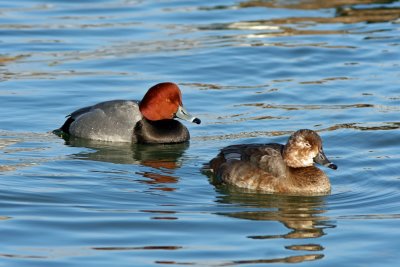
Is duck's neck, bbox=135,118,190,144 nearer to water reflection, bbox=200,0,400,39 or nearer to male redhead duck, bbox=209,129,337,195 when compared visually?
male redhead duck, bbox=209,129,337,195

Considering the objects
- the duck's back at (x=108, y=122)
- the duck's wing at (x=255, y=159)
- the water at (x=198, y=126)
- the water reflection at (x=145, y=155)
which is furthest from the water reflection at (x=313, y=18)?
the duck's wing at (x=255, y=159)

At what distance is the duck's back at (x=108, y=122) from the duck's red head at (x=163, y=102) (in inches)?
6.5

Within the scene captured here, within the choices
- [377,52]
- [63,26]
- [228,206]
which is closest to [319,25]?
[377,52]

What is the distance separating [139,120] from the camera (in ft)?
46.0

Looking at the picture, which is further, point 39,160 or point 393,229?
point 39,160

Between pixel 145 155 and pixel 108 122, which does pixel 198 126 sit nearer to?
pixel 108 122

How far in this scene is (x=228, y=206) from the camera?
10.5 m

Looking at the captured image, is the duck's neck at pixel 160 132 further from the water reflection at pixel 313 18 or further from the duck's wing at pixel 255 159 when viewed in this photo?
the water reflection at pixel 313 18

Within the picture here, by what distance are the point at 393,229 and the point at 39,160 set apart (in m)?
4.42

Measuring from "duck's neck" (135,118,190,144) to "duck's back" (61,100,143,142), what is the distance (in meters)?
0.10

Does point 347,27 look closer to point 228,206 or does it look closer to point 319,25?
point 319,25

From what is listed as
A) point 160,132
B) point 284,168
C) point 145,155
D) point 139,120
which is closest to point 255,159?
point 284,168

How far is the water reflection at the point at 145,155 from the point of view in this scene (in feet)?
39.3

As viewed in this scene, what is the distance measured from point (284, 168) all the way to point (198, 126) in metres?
3.66
